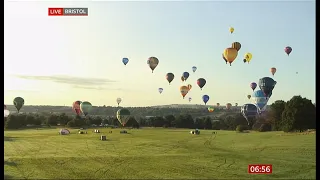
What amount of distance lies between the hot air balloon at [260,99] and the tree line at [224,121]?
4.33 ft

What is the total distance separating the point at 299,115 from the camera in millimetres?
44625

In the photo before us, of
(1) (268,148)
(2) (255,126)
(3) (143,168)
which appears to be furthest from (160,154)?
(2) (255,126)

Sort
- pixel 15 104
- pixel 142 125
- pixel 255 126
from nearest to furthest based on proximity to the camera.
A: pixel 15 104
pixel 255 126
pixel 142 125

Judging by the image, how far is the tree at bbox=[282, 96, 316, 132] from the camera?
44000 millimetres

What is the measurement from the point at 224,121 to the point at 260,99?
33312mm

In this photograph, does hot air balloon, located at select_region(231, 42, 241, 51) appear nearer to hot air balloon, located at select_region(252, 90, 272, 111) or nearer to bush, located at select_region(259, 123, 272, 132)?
hot air balloon, located at select_region(252, 90, 272, 111)

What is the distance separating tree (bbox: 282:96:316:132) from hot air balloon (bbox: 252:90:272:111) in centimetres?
504

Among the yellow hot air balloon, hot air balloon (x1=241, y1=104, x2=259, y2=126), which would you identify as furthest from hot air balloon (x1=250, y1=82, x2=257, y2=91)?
the yellow hot air balloon

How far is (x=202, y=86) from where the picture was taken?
173 ft

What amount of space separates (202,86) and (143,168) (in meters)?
32.9

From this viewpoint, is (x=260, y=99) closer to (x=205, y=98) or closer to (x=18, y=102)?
(x=205, y=98)

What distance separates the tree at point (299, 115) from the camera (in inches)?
1732

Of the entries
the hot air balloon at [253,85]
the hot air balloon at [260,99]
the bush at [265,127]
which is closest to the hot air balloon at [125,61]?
the hot air balloon at [260,99]
